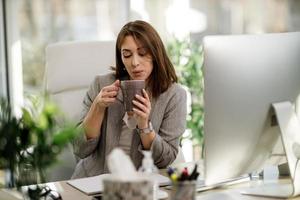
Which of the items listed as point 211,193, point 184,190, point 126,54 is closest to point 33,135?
point 184,190

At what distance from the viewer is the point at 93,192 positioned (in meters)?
1.79

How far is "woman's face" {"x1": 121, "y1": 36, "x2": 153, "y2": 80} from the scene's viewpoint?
2.20 m

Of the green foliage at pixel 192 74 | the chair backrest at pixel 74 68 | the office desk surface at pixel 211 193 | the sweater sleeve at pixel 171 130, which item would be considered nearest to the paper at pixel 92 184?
the office desk surface at pixel 211 193

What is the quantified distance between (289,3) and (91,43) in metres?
1.34

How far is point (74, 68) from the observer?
2584 mm

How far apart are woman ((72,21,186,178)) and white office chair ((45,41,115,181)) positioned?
21cm

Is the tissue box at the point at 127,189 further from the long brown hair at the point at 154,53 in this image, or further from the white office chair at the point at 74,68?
the white office chair at the point at 74,68

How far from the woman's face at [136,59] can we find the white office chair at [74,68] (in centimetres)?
37

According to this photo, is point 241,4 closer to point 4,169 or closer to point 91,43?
point 91,43

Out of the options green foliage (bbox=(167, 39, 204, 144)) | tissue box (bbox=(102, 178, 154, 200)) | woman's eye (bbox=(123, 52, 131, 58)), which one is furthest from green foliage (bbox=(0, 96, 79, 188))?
green foliage (bbox=(167, 39, 204, 144))

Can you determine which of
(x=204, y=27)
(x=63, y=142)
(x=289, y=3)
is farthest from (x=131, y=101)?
(x=204, y=27)

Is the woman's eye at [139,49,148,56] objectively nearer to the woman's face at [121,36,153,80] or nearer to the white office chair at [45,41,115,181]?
the woman's face at [121,36,153,80]

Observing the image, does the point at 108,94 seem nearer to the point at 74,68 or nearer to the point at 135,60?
the point at 135,60

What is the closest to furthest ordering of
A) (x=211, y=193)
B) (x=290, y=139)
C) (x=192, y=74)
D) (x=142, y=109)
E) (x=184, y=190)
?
(x=184, y=190) → (x=290, y=139) → (x=211, y=193) → (x=142, y=109) → (x=192, y=74)
